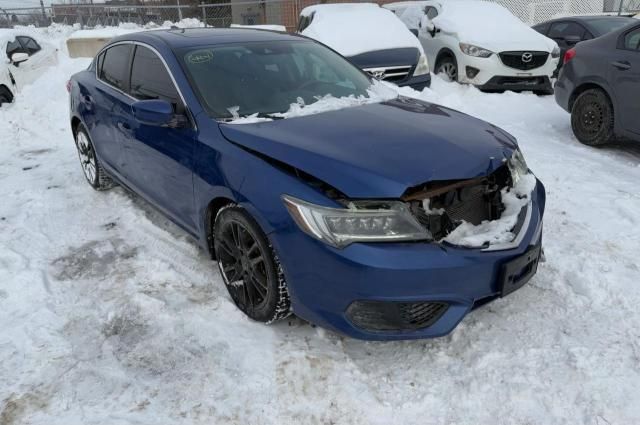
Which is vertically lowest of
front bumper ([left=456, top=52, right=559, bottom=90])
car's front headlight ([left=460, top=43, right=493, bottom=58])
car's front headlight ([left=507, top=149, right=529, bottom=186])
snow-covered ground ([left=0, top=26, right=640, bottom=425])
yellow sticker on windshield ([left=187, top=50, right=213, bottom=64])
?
snow-covered ground ([left=0, top=26, right=640, bottom=425])

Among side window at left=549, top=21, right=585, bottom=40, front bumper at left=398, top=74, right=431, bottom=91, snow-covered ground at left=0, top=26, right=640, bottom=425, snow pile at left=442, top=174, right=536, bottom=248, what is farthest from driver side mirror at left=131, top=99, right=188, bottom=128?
side window at left=549, top=21, right=585, bottom=40

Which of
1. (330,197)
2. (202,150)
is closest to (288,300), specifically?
(330,197)

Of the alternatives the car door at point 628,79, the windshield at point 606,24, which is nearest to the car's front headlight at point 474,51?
the windshield at point 606,24

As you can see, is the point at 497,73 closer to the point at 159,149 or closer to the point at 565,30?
the point at 565,30

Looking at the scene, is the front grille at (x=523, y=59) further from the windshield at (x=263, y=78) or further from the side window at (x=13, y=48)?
the side window at (x=13, y=48)

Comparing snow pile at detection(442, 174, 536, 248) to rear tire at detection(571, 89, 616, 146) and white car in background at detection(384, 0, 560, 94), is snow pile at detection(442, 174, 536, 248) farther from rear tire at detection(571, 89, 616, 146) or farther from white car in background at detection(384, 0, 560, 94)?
white car in background at detection(384, 0, 560, 94)

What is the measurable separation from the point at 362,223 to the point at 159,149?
1.82 metres

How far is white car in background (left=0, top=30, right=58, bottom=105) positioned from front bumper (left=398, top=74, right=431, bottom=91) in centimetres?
692

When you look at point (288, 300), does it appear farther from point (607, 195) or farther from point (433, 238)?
point (607, 195)

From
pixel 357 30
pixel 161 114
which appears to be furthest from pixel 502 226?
pixel 357 30

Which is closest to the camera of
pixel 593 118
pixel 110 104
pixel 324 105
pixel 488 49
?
pixel 324 105

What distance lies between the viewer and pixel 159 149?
3.58m

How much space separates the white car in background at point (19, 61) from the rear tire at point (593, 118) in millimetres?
9248

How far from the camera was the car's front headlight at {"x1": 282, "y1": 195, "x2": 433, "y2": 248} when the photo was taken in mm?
2418
